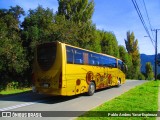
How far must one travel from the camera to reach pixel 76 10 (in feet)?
123

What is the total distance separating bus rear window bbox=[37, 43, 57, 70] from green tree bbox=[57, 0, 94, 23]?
22130 millimetres

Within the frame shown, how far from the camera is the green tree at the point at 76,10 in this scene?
121 feet

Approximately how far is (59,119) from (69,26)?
18.0 meters

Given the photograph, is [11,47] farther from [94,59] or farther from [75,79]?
[75,79]

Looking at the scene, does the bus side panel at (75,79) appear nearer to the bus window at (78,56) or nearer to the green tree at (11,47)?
the bus window at (78,56)

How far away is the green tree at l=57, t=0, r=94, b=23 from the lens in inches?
1458

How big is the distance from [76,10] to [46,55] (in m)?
23.6

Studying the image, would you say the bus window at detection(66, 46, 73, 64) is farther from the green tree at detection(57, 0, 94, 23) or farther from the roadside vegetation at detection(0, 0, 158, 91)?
the green tree at detection(57, 0, 94, 23)

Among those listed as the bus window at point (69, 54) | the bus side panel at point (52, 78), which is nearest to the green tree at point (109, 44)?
the bus window at point (69, 54)

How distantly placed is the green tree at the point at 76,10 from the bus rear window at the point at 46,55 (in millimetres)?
22130

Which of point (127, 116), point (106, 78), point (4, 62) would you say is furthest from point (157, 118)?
point (4, 62)

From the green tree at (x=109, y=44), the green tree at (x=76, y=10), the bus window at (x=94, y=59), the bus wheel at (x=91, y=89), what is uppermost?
the green tree at (x=76, y=10)

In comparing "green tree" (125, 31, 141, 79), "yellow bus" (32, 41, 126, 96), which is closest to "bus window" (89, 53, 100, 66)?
"yellow bus" (32, 41, 126, 96)

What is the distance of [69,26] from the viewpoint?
2689 centimetres
